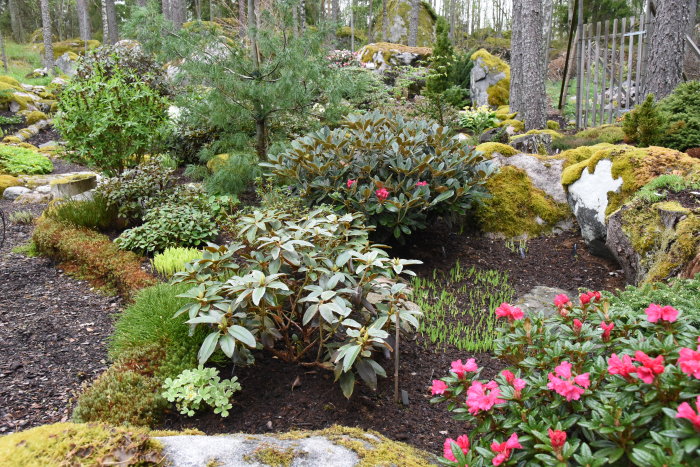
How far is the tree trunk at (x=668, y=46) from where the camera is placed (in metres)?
7.57

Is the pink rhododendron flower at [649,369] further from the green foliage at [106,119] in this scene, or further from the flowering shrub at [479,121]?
the flowering shrub at [479,121]

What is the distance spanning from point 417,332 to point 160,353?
171 centimetres

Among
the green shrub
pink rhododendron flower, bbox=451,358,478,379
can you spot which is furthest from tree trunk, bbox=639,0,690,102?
the green shrub

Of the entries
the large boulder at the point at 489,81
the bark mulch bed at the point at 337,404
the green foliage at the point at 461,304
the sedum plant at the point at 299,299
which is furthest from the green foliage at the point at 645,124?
the large boulder at the point at 489,81

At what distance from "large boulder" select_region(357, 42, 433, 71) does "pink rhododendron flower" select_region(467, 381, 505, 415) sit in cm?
1470

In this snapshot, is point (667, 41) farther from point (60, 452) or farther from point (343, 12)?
point (343, 12)

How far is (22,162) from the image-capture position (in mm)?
9891

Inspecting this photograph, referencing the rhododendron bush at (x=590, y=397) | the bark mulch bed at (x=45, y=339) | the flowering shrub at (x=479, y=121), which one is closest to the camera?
the rhododendron bush at (x=590, y=397)

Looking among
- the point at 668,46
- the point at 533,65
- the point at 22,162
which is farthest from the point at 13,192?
the point at 668,46

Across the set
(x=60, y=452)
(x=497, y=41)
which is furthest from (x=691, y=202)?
(x=497, y=41)

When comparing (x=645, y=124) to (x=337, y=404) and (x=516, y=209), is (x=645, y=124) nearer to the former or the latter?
(x=516, y=209)

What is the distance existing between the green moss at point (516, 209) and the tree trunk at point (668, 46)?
3.78 m

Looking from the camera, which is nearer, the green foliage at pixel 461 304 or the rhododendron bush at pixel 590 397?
the rhododendron bush at pixel 590 397

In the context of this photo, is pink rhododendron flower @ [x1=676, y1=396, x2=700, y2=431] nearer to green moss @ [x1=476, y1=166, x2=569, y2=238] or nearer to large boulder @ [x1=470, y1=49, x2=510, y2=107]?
green moss @ [x1=476, y1=166, x2=569, y2=238]
